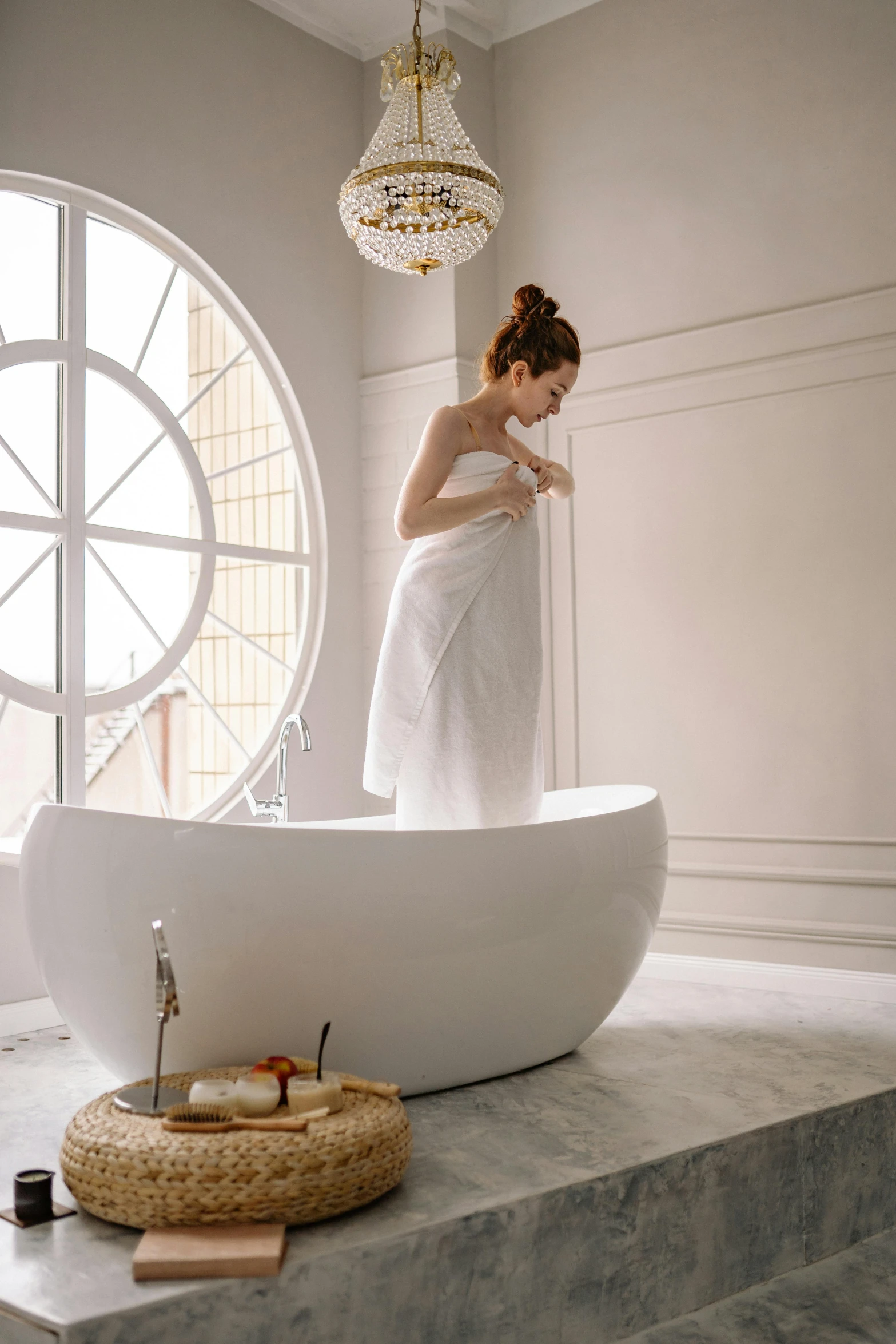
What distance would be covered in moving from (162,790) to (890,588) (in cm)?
206

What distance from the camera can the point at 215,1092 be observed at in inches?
69.1

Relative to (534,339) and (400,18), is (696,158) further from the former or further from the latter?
(534,339)

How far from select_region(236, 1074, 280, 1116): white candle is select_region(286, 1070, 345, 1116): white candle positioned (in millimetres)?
24

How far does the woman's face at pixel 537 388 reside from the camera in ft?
8.48

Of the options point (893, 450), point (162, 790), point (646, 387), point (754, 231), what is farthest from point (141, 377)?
point (893, 450)

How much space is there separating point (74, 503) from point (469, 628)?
1262 millimetres

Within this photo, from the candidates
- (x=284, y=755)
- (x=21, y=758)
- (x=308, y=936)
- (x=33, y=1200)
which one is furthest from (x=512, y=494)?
(x=21, y=758)

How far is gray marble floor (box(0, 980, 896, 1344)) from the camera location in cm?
147

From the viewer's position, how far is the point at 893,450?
10.5ft

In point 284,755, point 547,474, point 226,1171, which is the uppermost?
point 547,474

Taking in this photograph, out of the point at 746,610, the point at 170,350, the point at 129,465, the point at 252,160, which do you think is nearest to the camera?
the point at 129,465

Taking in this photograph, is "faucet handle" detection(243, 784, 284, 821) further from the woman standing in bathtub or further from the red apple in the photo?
the red apple

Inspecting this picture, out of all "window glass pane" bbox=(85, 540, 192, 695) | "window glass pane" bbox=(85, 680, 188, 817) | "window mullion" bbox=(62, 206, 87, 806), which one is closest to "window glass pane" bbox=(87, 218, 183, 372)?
"window mullion" bbox=(62, 206, 87, 806)

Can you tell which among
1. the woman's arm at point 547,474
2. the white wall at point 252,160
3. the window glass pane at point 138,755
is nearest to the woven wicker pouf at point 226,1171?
the woman's arm at point 547,474
